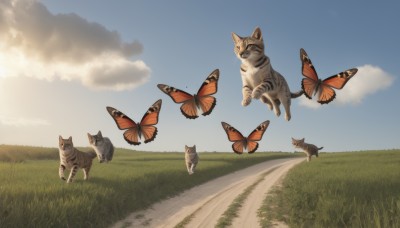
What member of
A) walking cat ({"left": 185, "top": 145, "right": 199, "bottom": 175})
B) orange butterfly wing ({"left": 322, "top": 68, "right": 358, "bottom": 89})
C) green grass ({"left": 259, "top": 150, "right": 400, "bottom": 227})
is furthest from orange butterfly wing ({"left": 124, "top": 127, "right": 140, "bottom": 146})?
green grass ({"left": 259, "top": 150, "right": 400, "bottom": 227})

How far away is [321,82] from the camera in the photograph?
2.08 metres

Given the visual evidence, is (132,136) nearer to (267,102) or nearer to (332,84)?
(267,102)

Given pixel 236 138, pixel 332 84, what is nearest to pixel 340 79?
pixel 332 84

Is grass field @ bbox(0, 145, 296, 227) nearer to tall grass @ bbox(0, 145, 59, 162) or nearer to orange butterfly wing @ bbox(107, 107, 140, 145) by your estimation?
orange butterfly wing @ bbox(107, 107, 140, 145)

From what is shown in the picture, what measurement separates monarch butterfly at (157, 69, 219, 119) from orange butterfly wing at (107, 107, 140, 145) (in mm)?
388

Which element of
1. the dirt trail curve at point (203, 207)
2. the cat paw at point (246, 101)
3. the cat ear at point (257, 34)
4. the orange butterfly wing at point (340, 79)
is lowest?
the dirt trail curve at point (203, 207)

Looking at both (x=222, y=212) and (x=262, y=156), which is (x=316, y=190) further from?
(x=262, y=156)

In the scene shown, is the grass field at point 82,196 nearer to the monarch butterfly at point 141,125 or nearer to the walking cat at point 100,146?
the walking cat at point 100,146

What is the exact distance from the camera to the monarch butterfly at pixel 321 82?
2059 millimetres

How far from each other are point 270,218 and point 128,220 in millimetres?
9413

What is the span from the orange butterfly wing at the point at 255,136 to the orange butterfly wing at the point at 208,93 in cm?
35

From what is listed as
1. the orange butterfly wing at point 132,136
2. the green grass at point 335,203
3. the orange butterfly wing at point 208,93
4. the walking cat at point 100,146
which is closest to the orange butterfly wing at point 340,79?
the orange butterfly wing at point 208,93

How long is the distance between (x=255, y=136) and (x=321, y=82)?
569 mm

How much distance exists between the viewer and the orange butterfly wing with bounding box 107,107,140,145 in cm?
245
